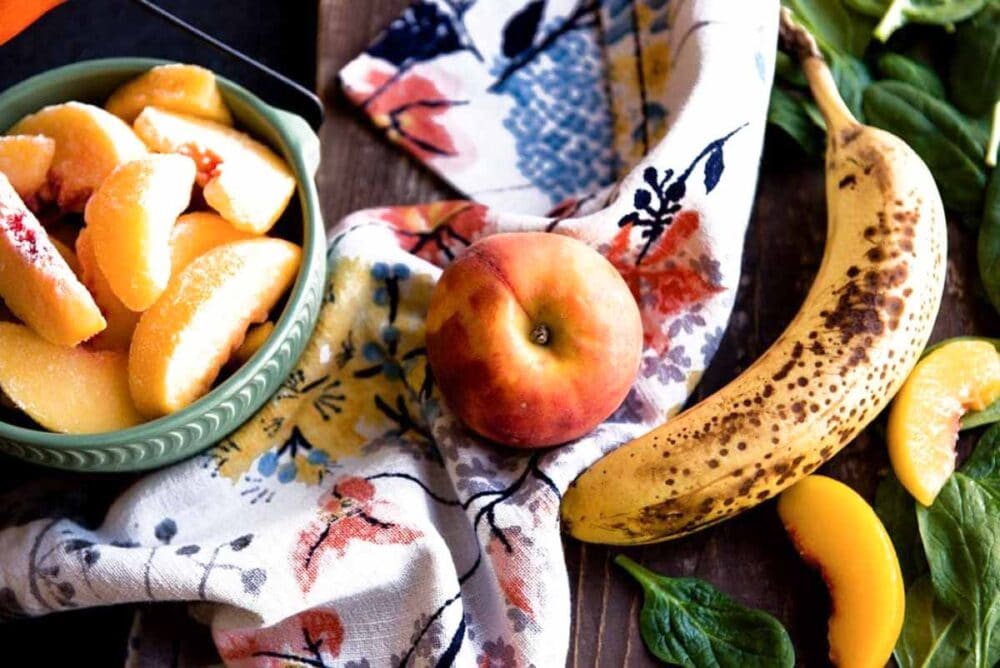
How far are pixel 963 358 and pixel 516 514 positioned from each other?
36cm

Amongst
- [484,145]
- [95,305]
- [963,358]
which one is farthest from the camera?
[484,145]

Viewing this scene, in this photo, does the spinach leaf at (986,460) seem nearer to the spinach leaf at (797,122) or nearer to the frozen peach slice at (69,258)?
the spinach leaf at (797,122)

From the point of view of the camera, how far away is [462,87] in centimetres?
96

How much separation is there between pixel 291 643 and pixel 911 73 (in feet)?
2.25

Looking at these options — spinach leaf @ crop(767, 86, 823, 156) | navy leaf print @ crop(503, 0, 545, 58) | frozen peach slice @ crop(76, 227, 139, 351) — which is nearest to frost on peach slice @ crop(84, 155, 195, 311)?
frozen peach slice @ crop(76, 227, 139, 351)

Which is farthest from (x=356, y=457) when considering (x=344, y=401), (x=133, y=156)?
(x=133, y=156)

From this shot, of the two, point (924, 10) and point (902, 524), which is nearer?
point (902, 524)

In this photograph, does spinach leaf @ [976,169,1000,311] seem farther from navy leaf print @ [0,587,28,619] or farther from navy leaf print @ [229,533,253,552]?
navy leaf print @ [0,587,28,619]

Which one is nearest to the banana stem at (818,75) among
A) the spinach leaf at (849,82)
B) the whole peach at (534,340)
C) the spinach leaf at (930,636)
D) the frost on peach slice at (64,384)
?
the spinach leaf at (849,82)

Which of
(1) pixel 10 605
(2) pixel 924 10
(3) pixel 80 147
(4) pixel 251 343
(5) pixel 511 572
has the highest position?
(2) pixel 924 10

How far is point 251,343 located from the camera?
2.48 feet

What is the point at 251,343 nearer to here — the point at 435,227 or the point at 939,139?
the point at 435,227

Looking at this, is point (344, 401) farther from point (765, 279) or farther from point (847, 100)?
point (847, 100)

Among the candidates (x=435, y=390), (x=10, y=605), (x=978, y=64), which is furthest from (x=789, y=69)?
(x=10, y=605)
